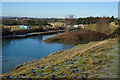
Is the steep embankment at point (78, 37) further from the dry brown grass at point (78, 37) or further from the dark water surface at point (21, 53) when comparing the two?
the dark water surface at point (21, 53)

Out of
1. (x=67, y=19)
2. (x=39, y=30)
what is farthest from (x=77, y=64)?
(x=67, y=19)

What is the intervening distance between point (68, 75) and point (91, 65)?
3.41 feet

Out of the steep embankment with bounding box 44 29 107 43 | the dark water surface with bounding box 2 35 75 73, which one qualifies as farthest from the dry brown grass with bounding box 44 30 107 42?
the dark water surface with bounding box 2 35 75 73

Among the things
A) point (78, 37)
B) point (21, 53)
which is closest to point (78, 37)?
point (78, 37)

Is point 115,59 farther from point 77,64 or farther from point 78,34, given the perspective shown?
point 78,34

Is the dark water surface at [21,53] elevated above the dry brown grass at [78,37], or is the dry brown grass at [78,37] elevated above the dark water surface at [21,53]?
the dry brown grass at [78,37]

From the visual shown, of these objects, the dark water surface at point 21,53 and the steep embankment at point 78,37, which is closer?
the dark water surface at point 21,53

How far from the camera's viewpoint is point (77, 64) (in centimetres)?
481

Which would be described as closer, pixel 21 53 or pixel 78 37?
pixel 21 53

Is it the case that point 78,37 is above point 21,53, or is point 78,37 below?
above

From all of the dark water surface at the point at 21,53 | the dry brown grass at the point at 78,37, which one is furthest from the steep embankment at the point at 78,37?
the dark water surface at the point at 21,53

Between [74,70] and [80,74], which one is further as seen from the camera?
[74,70]

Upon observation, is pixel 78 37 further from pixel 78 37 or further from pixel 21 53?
pixel 21 53

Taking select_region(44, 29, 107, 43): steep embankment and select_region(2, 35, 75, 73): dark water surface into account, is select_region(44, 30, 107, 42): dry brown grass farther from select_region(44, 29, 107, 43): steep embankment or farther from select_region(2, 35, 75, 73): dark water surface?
select_region(2, 35, 75, 73): dark water surface
